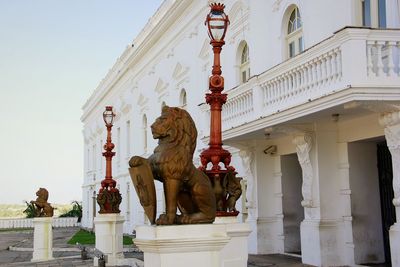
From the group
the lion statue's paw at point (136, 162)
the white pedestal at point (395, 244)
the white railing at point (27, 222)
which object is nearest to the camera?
the lion statue's paw at point (136, 162)

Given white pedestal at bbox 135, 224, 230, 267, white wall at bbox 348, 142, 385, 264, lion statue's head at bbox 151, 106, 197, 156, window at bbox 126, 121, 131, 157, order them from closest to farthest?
white pedestal at bbox 135, 224, 230, 267 < lion statue's head at bbox 151, 106, 197, 156 < white wall at bbox 348, 142, 385, 264 < window at bbox 126, 121, 131, 157

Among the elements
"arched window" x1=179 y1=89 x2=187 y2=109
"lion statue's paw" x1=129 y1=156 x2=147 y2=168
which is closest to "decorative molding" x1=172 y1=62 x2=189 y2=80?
"arched window" x1=179 y1=89 x2=187 y2=109

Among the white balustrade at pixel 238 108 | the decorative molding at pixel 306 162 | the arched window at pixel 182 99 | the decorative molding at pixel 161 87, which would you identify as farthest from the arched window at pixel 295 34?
the decorative molding at pixel 161 87

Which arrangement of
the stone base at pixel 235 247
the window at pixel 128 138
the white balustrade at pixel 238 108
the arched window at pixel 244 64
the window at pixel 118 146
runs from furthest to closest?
1. the window at pixel 118 146
2. the window at pixel 128 138
3. the arched window at pixel 244 64
4. the white balustrade at pixel 238 108
5. the stone base at pixel 235 247

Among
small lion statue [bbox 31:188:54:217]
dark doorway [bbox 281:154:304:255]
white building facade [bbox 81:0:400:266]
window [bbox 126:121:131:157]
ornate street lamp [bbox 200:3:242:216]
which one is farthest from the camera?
window [bbox 126:121:131:157]

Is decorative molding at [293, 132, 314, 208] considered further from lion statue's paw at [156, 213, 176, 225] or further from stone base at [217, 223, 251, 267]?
lion statue's paw at [156, 213, 176, 225]

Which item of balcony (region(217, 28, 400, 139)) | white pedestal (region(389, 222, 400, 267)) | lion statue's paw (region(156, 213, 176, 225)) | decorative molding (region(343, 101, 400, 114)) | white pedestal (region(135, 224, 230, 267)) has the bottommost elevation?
white pedestal (region(389, 222, 400, 267))

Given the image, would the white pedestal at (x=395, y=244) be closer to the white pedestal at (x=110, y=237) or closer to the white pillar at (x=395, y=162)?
the white pillar at (x=395, y=162)

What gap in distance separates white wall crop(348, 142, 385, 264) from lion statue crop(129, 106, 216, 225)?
301 inches

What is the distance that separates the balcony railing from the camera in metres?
9.38

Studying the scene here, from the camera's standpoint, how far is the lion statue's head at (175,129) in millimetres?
5645

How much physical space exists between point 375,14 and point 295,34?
331 cm

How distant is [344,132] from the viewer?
41.9ft

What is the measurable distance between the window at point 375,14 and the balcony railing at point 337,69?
1871 mm
